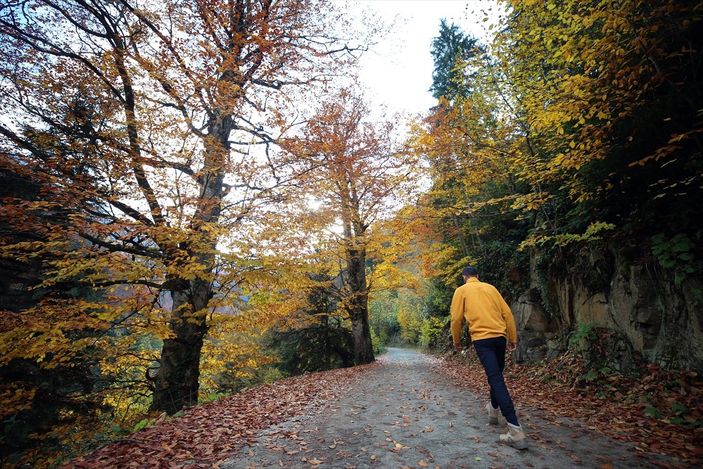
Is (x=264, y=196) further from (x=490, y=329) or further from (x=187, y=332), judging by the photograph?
(x=490, y=329)

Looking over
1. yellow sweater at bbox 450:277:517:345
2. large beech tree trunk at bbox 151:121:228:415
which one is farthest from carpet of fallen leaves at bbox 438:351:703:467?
large beech tree trunk at bbox 151:121:228:415

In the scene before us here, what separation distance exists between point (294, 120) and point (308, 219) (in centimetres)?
303

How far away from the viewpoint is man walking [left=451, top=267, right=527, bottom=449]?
3.69m

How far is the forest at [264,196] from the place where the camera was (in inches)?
173

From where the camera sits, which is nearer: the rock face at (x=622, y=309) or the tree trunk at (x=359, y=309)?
the rock face at (x=622, y=309)

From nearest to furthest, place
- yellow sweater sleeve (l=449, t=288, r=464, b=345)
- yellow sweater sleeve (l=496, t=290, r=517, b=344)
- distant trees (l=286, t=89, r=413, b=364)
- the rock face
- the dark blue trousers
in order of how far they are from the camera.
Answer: the dark blue trousers < yellow sweater sleeve (l=496, t=290, r=517, b=344) < yellow sweater sleeve (l=449, t=288, r=464, b=345) < the rock face < distant trees (l=286, t=89, r=413, b=364)

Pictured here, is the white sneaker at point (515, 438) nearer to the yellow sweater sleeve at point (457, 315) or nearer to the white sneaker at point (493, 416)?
the white sneaker at point (493, 416)

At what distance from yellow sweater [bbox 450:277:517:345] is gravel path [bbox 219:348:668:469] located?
121 cm

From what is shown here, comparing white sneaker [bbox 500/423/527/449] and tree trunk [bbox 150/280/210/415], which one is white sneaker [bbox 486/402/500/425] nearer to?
white sneaker [bbox 500/423/527/449]

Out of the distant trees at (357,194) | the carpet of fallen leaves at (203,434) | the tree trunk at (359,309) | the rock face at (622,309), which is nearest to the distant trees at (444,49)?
the distant trees at (357,194)

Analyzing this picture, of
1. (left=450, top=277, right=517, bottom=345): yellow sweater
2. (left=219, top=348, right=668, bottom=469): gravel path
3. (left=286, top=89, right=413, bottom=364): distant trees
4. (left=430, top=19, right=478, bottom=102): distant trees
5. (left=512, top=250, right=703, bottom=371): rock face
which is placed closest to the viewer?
(left=219, top=348, right=668, bottom=469): gravel path

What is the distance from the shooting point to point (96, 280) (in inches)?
233

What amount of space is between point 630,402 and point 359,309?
10.1 metres

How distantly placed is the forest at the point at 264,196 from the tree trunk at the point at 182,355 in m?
0.03
